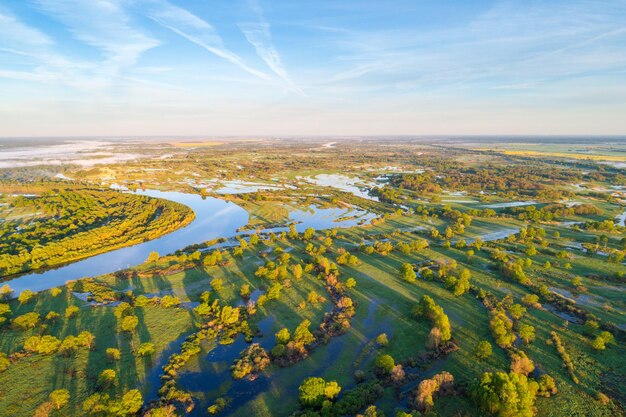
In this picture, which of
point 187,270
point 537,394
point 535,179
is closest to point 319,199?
point 187,270

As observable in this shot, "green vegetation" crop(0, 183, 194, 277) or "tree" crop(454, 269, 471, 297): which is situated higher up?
"green vegetation" crop(0, 183, 194, 277)

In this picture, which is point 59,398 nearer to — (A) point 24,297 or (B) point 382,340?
(A) point 24,297

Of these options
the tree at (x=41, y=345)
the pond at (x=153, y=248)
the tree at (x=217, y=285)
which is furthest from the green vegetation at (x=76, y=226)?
the tree at (x=217, y=285)

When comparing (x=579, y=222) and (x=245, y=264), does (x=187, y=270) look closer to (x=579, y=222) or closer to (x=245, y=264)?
(x=245, y=264)

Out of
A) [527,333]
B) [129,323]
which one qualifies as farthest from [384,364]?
[129,323]

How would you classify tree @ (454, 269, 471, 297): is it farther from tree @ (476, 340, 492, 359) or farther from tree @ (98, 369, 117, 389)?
tree @ (98, 369, 117, 389)

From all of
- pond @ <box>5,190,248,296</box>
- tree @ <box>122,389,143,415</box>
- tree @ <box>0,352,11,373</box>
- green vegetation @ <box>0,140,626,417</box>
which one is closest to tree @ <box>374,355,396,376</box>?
green vegetation @ <box>0,140,626,417</box>
